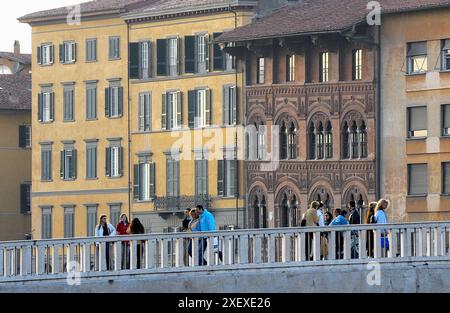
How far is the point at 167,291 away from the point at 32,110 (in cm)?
5731

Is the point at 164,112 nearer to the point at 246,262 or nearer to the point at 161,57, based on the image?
the point at 161,57

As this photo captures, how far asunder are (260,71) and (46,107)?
14.5 m

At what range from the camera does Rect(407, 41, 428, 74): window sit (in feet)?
289

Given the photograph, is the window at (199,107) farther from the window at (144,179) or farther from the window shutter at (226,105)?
the window at (144,179)

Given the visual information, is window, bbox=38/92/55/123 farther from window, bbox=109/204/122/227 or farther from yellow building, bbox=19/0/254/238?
window, bbox=109/204/122/227

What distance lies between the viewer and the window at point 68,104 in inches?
4161

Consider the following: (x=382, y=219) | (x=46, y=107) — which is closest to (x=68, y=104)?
(x=46, y=107)

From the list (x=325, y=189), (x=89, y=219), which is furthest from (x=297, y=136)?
(x=89, y=219)

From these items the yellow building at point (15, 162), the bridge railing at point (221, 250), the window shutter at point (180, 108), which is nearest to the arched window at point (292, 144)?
the window shutter at point (180, 108)

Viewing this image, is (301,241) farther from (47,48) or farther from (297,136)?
(47,48)

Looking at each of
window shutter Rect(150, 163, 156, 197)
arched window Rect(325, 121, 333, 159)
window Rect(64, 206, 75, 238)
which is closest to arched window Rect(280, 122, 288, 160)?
arched window Rect(325, 121, 333, 159)

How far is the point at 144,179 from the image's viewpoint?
102m

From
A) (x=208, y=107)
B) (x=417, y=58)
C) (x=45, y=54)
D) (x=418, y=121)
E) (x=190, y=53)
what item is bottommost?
(x=418, y=121)

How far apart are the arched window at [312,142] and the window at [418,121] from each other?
481 cm
